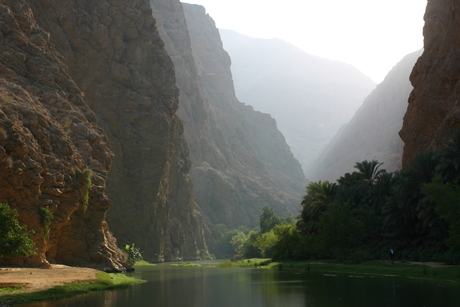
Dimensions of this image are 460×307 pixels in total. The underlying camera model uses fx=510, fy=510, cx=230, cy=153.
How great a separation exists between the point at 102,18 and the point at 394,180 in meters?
58.4

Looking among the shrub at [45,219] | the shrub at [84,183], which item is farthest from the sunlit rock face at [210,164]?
the shrub at [45,219]

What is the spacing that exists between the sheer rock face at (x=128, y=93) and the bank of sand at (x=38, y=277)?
5099 centimetres

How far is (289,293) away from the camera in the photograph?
2855 cm

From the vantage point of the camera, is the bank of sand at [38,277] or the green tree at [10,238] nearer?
the bank of sand at [38,277]

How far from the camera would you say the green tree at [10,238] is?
104 feet

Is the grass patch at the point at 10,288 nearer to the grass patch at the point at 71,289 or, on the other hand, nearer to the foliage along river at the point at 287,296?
the grass patch at the point at 71,289

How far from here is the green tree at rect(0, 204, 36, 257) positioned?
3161 cm

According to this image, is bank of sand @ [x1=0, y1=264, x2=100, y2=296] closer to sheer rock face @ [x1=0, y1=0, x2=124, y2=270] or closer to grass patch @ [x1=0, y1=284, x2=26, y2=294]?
grass patch @ [x1=0, y1=284, x2=26, y2=294]

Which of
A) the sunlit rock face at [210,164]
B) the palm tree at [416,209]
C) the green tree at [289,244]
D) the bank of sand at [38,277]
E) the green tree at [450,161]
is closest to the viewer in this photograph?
the bank of sand at [38,277]

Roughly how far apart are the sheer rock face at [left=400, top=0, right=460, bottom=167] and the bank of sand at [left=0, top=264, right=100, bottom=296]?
3860cm

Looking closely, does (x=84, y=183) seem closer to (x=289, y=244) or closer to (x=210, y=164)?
(x=289, y=244)

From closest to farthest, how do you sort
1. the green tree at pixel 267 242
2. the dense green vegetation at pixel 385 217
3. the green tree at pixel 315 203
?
the dense green vegetation at pixel 385 217 → the green tree at pixel 315 203 → the green tree at pixel 267 242

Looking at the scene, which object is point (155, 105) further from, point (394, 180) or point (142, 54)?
point (394, 180)

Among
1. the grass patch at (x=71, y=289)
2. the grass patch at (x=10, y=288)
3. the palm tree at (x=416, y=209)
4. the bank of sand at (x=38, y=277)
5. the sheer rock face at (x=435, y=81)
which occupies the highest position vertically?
the sheer rock face at (x=435, y=81)
